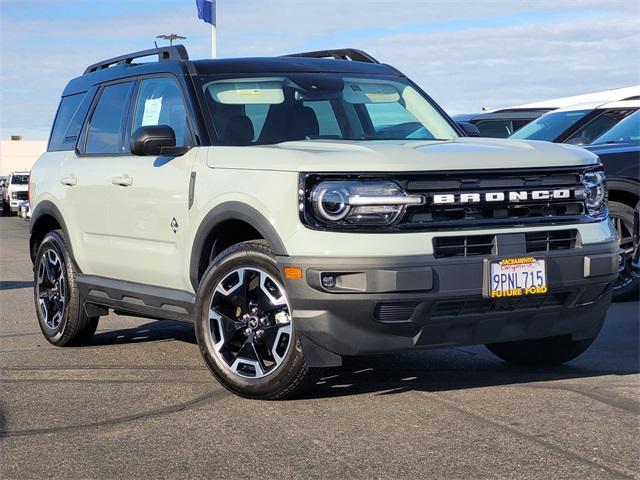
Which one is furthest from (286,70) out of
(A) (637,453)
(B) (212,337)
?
(A) (637,453)

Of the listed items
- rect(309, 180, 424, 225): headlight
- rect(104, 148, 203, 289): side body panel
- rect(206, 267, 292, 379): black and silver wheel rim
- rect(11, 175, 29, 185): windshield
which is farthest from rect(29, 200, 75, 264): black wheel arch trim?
rect(11, 175, 29, 185): windshield

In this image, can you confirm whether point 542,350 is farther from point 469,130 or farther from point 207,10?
point 207,10

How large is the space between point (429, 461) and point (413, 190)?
4.64 feet

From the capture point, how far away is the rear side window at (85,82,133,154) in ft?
25.0

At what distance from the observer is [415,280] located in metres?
5.35

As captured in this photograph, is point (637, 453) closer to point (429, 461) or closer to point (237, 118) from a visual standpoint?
point (429, 461)

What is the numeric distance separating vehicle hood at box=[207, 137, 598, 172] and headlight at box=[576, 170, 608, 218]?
82mm

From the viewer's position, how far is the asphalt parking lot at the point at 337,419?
15.3 ft

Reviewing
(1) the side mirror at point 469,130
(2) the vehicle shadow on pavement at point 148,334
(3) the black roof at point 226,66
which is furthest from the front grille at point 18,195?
(1) the side mirror at point 469,130

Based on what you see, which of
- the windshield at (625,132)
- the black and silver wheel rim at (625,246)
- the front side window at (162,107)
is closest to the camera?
the front side window at (162,107)

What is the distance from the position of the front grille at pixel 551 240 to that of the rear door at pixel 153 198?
199 cm

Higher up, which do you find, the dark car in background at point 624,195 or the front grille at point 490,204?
the front grille at point 490,204

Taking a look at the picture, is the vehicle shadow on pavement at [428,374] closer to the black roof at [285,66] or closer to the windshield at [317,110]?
the windshield at [317,110]

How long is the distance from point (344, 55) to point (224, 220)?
8.33 feet
